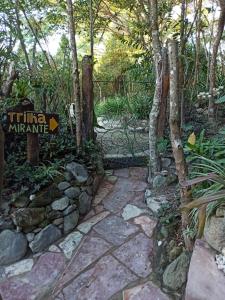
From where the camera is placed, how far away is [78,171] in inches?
118

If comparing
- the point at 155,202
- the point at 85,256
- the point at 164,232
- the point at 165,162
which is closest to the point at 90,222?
the point at 85,256

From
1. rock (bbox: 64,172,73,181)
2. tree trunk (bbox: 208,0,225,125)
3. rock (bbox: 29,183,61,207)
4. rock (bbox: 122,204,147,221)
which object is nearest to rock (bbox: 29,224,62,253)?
rock (bbox: 29,183,61,207)

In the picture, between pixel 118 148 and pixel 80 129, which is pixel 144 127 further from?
pixel 80 129

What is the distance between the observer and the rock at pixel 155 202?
2.69m

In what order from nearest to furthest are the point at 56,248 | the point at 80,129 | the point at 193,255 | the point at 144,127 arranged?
the point at 193,255 → the point at 56,248 → the point at 80,129 → the point at 144,127

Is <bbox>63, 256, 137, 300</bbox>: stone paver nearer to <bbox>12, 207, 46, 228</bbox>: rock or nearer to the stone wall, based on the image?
the stone wall

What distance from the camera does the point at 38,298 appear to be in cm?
217

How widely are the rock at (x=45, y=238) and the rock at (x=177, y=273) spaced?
3.34 ft

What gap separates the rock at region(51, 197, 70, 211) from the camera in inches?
107

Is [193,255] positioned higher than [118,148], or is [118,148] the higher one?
[118,148]

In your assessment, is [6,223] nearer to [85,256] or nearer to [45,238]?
[45,238]

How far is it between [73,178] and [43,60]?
65.7 inches

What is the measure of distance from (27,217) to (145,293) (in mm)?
1125

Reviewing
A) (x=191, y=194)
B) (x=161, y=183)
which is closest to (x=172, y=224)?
(x=191, y=194)
